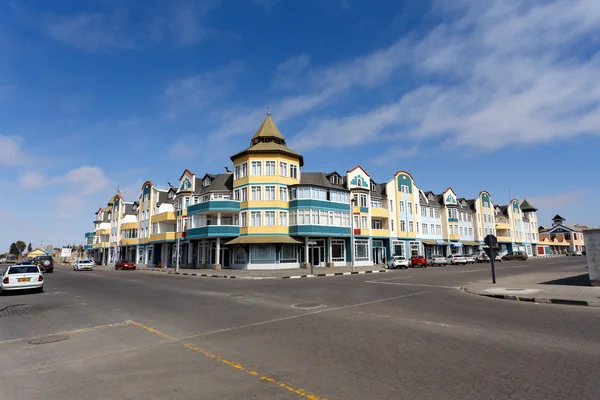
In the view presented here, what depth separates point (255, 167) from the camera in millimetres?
42625

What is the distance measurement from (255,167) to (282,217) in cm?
705

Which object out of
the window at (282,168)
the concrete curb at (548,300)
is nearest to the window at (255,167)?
the window at (282,168)

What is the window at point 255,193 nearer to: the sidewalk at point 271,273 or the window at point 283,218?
the window at point 283,218

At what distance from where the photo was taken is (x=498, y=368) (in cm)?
566

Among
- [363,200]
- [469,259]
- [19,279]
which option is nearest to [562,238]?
[469,259]

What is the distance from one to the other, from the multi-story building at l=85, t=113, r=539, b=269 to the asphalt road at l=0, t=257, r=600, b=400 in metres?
20.7

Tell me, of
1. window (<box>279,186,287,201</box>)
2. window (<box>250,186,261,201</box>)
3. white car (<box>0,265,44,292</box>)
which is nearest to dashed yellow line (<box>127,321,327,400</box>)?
white car (<box>0,265,44,292</box>)

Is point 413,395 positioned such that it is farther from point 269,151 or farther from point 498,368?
point 269,151

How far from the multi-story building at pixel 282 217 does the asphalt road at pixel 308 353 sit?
815 inches

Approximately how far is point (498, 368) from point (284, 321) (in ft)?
18.8

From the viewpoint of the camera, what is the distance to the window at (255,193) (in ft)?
138

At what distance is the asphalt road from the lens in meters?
4.98

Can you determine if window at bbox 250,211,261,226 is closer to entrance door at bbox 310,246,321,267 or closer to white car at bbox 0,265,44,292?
entrance door at bbox 310,246,321,267

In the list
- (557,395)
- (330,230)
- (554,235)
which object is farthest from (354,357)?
(554,235)
